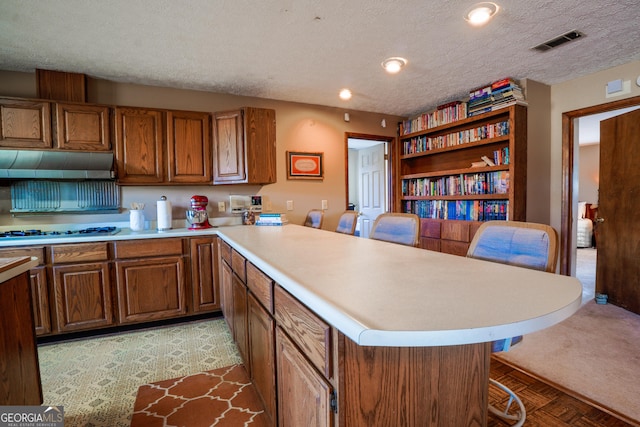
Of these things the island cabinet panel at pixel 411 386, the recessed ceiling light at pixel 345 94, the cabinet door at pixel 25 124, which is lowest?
the island cabinet panel at pixel 411 386

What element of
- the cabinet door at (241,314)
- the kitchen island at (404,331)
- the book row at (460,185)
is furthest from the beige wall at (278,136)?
the kitchen island at (404,331)

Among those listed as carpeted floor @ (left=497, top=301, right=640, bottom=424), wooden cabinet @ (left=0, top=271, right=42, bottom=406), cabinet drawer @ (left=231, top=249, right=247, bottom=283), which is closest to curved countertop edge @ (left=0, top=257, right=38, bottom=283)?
wooden cabinet @ (left=0, top=271, right=42, bottom=406)

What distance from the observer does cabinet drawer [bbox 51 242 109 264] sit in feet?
7.77

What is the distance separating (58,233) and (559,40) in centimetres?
442

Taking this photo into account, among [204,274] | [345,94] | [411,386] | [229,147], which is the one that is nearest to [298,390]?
[411,386]

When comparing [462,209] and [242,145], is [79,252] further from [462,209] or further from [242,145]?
[462,209]

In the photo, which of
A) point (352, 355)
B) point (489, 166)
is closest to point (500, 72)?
point (489, 166)

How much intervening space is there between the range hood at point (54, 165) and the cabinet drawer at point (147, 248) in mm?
661

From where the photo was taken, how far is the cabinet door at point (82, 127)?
8.41ft

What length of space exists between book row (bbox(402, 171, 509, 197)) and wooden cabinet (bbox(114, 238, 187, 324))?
10.2 ft

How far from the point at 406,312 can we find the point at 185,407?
5.23 ft

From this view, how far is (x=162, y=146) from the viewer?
2934 millimetres

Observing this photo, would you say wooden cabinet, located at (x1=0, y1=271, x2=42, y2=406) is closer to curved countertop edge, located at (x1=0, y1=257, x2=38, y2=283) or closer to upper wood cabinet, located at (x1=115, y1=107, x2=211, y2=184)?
curved countertop edge, located at (x1=0, y1=257, x2=38, y2=283)

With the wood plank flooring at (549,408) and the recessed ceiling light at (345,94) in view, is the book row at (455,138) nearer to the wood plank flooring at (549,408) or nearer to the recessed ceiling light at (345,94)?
the recessed ceiling light at (345,94)
